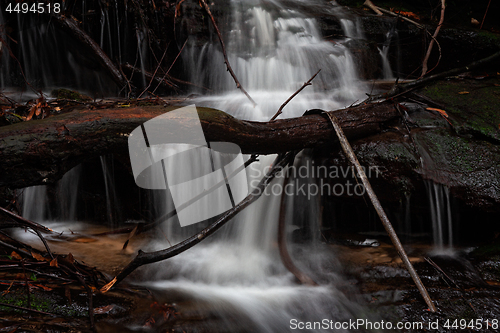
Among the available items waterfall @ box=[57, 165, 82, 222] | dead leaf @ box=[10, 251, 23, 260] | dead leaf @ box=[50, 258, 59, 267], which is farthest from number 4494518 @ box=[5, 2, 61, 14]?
dead leaf @ box=[50, 258, 59, 267]

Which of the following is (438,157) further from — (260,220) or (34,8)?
(34,8)

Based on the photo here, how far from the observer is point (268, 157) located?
147 inches

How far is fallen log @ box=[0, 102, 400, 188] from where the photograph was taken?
226 centimetres

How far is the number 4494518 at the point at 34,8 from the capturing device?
5480mm

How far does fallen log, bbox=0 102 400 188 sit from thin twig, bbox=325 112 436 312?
38cm

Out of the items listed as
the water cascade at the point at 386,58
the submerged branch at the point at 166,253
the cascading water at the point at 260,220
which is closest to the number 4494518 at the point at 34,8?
the cascading water at the point at 260,220

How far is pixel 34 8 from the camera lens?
5.70 meters

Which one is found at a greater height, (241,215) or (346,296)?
(241,215)

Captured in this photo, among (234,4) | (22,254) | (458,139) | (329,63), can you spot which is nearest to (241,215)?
(22,254)

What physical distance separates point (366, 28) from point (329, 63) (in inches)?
57.1

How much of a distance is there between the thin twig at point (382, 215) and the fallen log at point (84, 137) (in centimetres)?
38

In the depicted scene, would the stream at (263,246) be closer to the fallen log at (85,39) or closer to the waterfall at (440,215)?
the waterfall at (440,215)

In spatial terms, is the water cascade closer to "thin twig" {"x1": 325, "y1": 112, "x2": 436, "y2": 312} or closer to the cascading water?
the cascading water

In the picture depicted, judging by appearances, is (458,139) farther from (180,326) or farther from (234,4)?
(234,4)
